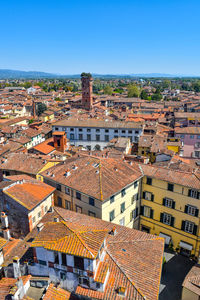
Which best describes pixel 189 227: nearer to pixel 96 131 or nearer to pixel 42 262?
pixel 42 262

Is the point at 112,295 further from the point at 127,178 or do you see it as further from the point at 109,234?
the point at 127,178

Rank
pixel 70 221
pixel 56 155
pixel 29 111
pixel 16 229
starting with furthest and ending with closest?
pixel 29 111 → pixel 56 155 → pixel 16 229 → pixel 70 221

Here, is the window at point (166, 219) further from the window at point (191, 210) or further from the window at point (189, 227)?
the window at point (191, 210)

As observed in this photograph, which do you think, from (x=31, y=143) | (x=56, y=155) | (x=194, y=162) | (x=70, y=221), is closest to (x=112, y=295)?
(x=70, y=221)

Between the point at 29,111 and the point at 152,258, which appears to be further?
the point at 29,111

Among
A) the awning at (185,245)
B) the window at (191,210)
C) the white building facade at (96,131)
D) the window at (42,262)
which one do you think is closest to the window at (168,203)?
the window at (191,210)

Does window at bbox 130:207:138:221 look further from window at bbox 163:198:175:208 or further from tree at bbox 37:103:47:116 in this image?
tree at bbox 37:103:47:116

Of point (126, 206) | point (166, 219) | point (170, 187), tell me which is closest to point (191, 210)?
point (170, 187)

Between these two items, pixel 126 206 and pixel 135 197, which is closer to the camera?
pixel 126 206
